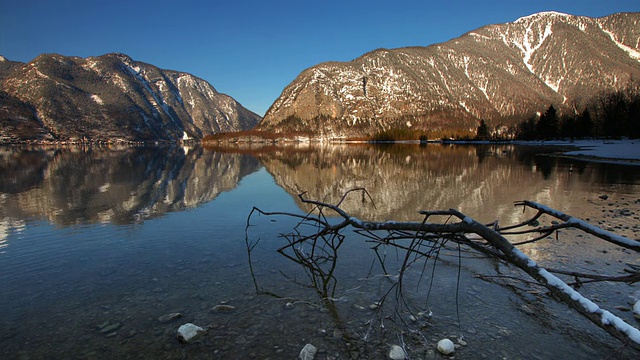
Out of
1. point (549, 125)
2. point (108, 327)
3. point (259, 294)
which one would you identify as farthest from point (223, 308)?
point (549, 125)

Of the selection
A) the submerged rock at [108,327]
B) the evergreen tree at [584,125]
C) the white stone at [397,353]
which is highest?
the evergreen tree at [584,125]

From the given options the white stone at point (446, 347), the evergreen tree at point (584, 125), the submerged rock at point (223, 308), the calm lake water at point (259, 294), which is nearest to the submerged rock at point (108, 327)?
the calm lake water at point (259, 294)

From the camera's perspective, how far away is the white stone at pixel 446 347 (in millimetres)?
5625

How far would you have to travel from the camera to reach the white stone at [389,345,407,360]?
5.53 metres

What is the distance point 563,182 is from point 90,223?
35.1 meters

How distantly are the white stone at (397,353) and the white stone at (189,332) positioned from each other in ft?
12.5

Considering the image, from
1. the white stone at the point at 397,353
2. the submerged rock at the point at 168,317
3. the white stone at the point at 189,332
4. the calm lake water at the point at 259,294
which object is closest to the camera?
the white stone at the point at 397,353

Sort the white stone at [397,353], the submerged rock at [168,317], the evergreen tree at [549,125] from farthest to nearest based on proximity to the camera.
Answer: the evergreen tree at [549,125] < the submerged rock at [168,317] < the white stone at [397,353]

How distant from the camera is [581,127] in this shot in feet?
375

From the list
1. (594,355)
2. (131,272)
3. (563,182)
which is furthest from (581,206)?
(131,272)

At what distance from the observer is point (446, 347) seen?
18.5 ft

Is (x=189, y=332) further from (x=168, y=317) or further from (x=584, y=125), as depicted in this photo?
(x=584, y=125)

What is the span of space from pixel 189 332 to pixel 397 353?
4.13 meters

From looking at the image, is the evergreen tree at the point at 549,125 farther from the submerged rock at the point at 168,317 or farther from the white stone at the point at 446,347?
the submerged rock at the point at 168,317
